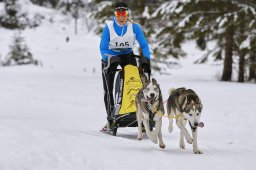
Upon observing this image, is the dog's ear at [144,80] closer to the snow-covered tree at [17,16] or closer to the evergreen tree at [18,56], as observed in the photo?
the evergreen tree at [18,56]

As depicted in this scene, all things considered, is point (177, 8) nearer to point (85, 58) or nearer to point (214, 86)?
point (214, 86)

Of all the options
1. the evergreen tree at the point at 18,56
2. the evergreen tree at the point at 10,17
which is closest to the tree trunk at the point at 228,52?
the evergreen tree at the point at 18,56

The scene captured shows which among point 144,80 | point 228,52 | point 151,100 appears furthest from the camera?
point 228,52

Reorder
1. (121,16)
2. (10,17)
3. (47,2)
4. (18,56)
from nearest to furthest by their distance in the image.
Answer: (121,16) < (18,56) < (10,17) < (47,2)

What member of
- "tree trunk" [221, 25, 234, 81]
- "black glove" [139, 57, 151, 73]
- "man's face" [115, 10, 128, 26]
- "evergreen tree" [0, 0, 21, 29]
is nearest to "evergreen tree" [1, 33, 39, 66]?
"tree trunk" [221, 25, 234, 81]

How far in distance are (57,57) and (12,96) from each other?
2341 cm

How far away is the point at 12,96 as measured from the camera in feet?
45.8

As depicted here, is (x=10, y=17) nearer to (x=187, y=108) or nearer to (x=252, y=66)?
(x=252, y=66)

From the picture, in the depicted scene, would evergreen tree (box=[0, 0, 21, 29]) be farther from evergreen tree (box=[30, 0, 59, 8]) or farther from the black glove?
the black glove

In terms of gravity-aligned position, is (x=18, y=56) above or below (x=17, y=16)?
below

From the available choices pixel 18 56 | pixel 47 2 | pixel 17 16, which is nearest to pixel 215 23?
pixel 18 56

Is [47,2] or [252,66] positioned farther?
[47,2]

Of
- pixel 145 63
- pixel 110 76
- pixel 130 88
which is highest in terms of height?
pixel 145 63

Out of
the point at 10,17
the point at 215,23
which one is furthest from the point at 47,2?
the point at 215,23
